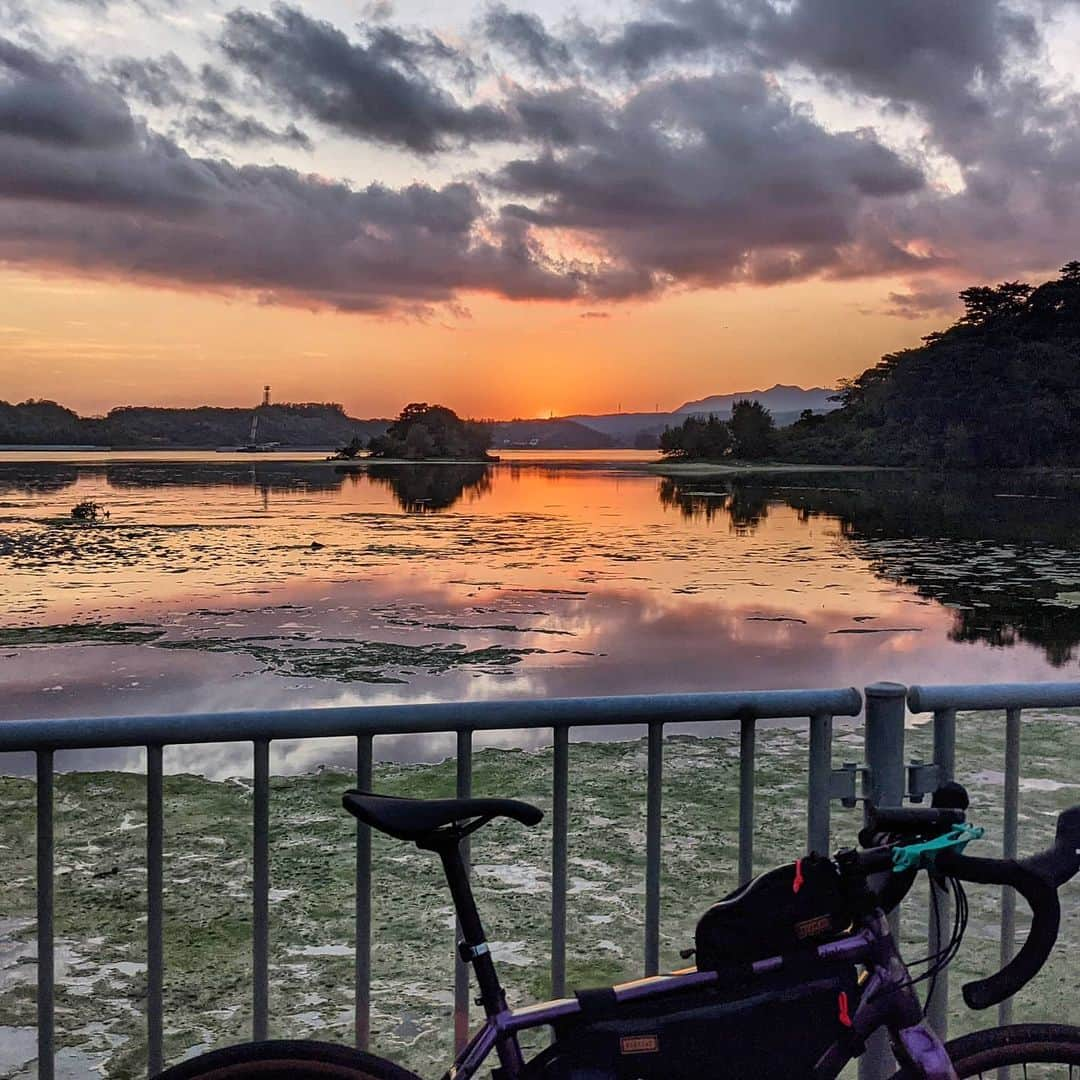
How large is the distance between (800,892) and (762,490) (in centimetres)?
6501

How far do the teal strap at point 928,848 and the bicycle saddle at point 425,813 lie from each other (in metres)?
0.68

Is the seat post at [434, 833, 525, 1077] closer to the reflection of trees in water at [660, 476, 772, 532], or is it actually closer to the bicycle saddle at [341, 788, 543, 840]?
the bicycle saddle at [341, 788, 543, 840]

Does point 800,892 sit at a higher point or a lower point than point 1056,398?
lower

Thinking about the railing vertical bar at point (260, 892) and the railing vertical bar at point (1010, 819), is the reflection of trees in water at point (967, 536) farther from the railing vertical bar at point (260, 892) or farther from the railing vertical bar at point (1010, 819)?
the railing vertical bar at point (260, 892)

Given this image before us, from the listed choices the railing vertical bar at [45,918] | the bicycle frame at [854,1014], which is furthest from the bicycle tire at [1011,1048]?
the railing vertical bar at [45,918]

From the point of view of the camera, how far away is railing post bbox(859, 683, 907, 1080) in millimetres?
2709

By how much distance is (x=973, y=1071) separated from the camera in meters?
2.24

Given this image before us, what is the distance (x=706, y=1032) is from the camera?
2.04 metres

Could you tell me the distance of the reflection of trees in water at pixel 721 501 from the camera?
42.1m

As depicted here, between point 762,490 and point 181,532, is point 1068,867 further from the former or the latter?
point 762,490

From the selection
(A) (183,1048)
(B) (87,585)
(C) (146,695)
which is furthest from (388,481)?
(A) (183,1048)

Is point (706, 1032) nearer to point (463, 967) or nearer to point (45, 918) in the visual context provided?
point (463, 967)

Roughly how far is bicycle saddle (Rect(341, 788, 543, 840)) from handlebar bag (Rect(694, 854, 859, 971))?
42cm

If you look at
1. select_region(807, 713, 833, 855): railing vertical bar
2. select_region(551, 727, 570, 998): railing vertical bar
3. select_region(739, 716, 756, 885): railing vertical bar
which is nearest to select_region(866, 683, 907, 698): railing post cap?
select_region(807, 713, 833, 855): railing vertical bar
